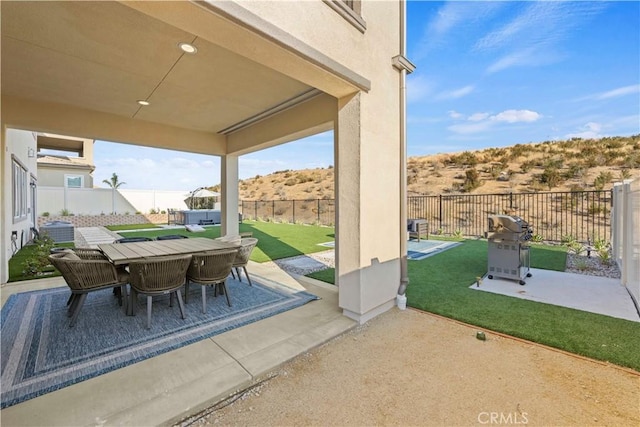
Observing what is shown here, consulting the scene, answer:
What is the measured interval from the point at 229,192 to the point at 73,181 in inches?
683

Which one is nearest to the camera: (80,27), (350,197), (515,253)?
(80,27)

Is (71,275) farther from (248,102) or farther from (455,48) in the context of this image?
(455,48)

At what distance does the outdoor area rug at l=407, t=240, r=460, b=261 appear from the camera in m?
7.21

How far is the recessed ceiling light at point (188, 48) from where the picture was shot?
3.21 m

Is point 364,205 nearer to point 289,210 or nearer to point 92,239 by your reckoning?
point 92,239

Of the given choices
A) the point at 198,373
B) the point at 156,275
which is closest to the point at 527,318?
the point at 198,373

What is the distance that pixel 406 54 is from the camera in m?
3.96

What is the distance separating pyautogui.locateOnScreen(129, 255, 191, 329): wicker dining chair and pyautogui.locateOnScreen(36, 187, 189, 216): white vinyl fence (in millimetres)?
17182

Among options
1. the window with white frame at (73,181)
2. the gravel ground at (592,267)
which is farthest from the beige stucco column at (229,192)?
the window with white frame at (73,181)

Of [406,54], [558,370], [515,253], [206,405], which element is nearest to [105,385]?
[206,405]

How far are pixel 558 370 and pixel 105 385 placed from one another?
376 centimetres

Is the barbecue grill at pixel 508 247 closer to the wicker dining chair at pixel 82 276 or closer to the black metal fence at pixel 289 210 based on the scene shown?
the wicker dining chair at pixel 82 276

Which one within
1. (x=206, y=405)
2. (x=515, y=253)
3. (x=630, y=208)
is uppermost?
(x=630, y=208)

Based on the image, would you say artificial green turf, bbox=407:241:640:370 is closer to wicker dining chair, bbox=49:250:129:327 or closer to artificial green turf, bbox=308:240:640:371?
artificial green turf, bbox=308:240:640:371
